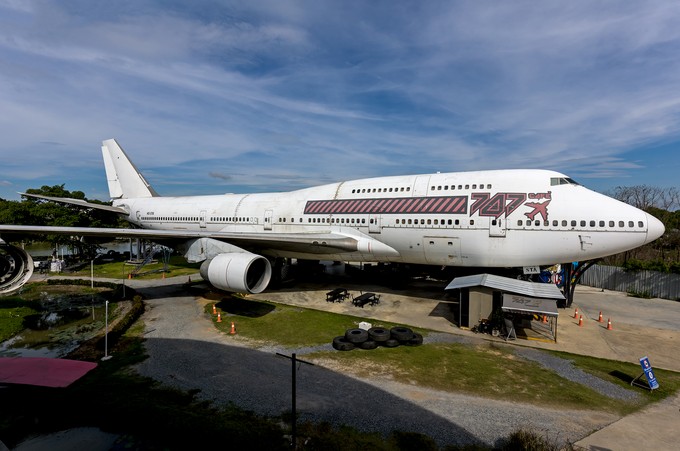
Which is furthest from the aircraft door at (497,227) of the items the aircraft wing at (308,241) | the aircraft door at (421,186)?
the aircraft wing at (308,241)

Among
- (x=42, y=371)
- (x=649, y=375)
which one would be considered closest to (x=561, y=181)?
(x=649, y=375)

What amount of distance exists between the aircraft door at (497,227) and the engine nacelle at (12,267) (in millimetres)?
20454

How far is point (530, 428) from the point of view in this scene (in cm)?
846

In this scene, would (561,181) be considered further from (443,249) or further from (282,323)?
(282,323)

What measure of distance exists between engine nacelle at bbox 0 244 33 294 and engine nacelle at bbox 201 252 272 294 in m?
7.22

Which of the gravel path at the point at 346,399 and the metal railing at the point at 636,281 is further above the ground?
the metal railing at the point at 636,281

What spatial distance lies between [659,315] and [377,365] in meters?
18.0

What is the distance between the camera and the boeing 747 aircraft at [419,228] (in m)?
15.4

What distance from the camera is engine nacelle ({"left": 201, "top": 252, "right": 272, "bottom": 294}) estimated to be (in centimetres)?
1708

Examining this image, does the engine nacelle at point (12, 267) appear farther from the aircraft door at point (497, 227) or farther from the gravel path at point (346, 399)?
the aircraft door at point (497, 227)

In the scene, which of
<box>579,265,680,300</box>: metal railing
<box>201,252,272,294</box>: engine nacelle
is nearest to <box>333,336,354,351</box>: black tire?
<box>201,252,272,294</box>: engine nacelle

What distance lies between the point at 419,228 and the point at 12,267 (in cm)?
1841

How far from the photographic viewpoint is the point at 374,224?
786 inches

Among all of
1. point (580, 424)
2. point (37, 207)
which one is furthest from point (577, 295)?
point (37, 207)
